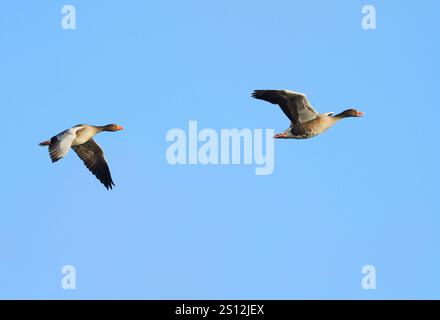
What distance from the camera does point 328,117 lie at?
17.1 metres

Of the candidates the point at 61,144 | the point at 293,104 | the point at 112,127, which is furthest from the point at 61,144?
the point at 293,104

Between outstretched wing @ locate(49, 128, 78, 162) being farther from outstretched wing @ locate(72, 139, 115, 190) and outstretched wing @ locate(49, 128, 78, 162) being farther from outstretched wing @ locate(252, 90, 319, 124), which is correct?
outstretched wing @ locate(252, 90, 319, 124)

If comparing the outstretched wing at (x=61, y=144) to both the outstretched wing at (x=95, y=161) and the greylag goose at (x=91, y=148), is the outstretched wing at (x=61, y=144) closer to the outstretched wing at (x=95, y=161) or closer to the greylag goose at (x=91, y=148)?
the greylag goose at (x=91, y=148)

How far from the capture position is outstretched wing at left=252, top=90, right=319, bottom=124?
16.9m

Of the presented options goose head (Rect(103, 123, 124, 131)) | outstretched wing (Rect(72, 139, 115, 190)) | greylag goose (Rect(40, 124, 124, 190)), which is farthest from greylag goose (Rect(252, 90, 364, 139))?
outstretched wing (Rect(72, 139, 115, 190))

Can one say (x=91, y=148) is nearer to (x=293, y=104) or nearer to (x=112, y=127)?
(x=112, y=127)

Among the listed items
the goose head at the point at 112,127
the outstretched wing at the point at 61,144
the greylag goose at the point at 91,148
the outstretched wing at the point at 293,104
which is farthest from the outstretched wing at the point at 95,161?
the outstretched wing at the point at 293,104

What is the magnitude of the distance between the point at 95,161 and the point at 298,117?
3939mm

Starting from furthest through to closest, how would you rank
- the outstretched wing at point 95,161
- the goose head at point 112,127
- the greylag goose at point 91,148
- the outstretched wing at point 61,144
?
the outstretched wing at point 95,161, the goose head at point 112,127, the greylag goose at point 91,148, the outstretched wing at point 61,144

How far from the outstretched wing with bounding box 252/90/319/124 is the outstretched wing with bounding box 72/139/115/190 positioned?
3336 mm

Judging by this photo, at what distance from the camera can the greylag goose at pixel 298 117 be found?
1695cm

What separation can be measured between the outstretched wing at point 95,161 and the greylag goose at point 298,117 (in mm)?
3366
